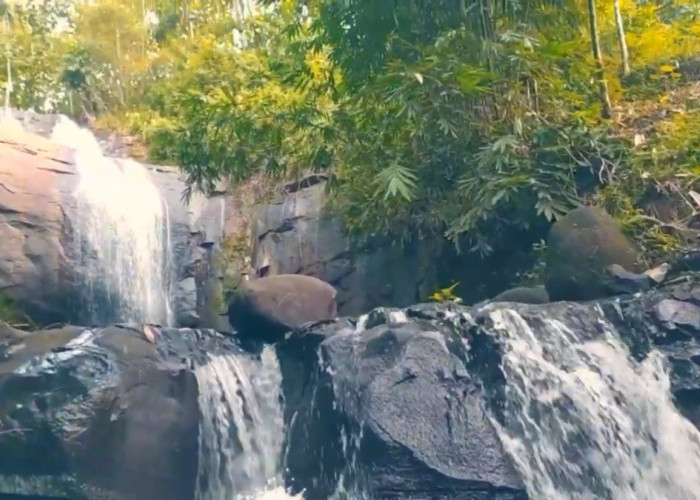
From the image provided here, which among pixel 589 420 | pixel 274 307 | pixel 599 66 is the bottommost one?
pixel 589 420

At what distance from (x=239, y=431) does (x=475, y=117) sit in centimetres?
431

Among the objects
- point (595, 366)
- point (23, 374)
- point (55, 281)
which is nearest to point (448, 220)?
point (595, 366)

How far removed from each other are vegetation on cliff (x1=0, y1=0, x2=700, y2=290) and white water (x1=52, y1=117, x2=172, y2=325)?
5.63 feet

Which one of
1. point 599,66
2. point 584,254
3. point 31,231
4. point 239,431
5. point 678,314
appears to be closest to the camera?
point 678,314

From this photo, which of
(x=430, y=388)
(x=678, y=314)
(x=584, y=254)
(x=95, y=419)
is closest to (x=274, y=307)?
(x=95, y=419)

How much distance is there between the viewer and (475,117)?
1019cm

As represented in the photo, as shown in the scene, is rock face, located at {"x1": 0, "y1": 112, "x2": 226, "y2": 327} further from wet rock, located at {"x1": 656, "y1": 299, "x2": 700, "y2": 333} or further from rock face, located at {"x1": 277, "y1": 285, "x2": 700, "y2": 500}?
wet rock, located at {"x1": 656, "y1": 299, "x2": 700, "y2": 333}

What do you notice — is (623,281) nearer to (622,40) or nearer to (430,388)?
(430,388)

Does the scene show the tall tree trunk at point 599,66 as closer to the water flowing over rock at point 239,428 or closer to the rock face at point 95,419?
the water flowing over rock at point 239,428

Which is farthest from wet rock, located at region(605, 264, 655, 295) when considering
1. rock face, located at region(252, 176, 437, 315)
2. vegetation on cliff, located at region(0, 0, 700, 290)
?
rock face, located at region(252, 176, 437, 315)

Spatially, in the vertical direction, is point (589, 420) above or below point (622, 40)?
below

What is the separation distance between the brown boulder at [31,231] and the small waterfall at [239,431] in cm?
447

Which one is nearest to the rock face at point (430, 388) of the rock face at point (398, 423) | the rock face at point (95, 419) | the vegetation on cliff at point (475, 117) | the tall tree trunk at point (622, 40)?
the rock face at point (398, 423)

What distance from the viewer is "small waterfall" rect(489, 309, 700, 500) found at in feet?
23.3
